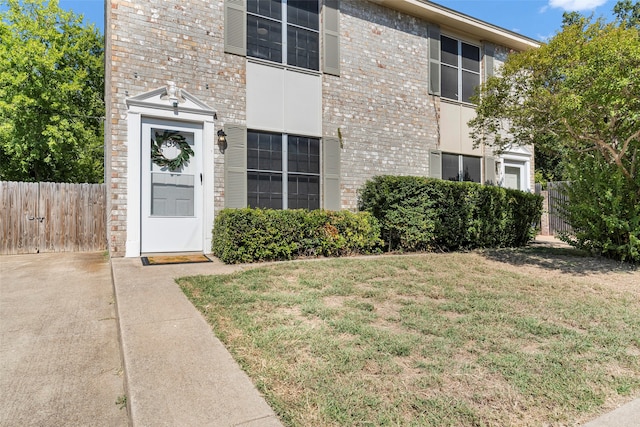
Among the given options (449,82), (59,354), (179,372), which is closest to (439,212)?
(449,82)

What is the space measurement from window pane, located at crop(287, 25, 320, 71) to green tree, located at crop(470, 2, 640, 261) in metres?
3.70

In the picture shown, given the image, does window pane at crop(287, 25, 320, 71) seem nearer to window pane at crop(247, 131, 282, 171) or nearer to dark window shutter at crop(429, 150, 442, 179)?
window pane at crop(247, 131, 282, 171)

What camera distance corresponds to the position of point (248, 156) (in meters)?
7.11

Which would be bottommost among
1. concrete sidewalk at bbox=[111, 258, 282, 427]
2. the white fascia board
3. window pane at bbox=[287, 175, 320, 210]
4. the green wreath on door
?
concrete sidewalk at bbox=[111, 258, 282, 427]

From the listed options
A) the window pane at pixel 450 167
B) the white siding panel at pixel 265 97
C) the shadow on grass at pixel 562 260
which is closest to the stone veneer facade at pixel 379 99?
the window pane at pixel 450 167

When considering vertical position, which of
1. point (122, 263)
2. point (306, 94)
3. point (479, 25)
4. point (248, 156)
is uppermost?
point (479, 25)

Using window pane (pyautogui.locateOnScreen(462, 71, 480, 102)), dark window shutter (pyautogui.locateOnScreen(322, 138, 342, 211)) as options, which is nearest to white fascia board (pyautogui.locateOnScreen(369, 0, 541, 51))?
window pane (pyautogui.locateOnScreen(462, 71, 480, 102))

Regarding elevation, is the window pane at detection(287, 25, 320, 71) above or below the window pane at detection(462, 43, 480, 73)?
below

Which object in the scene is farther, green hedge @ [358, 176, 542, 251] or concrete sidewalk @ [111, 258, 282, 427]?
green hedge @ [358, 176, 542, 251]

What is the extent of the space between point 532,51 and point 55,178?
2051cm

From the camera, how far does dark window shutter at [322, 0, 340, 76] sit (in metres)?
7.97

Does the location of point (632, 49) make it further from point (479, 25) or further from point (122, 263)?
point (122, 263)

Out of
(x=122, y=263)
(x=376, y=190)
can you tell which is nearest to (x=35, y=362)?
(x=122, y=263)

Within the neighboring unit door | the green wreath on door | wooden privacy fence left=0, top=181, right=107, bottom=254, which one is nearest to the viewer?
the neighboring unit door
